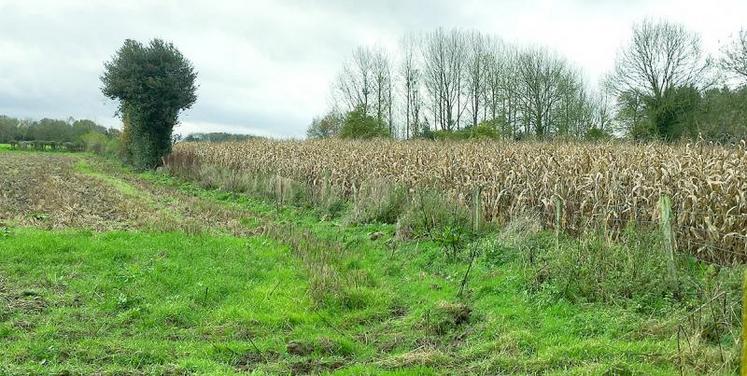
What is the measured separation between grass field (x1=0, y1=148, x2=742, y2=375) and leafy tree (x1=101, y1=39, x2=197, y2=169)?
1815 centimetres

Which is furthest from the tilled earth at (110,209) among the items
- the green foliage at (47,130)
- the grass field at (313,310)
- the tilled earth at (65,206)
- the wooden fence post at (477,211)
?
the green foliage at (47,130)

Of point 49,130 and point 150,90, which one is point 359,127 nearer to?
point 150,90

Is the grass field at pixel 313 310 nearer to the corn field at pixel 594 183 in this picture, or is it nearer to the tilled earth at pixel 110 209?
the tilled earth at pixel 110 209

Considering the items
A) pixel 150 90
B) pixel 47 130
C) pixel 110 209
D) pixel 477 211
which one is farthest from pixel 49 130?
pixel 477 211

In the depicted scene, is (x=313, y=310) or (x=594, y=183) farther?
(x=594, y=183)

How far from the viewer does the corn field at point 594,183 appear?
7371 mm

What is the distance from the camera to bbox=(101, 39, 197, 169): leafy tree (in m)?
27.4

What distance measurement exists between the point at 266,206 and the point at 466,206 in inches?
262

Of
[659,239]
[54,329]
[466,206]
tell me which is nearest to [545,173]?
[466,206]

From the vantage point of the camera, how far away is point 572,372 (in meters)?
Result: 4.56

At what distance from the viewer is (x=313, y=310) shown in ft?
21.8

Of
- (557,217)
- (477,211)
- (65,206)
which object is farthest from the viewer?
(65,206)

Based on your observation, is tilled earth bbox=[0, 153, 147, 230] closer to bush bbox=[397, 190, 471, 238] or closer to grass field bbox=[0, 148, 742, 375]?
grass field bbox=[0, 148, 742, 375]

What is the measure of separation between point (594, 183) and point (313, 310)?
5162 millimetres
